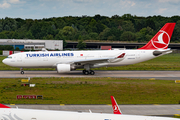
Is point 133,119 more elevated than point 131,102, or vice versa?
point 133,119

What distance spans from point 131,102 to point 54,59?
22.3 metres

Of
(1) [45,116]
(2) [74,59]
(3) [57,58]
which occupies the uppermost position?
(3) [57,58]

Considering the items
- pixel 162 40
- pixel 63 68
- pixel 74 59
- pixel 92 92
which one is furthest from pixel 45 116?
pixel 162 40

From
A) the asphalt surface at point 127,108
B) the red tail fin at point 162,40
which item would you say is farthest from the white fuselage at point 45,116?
the red tail fin at point 162,40

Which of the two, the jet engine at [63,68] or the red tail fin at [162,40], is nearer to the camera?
the jet engine at [63,68]

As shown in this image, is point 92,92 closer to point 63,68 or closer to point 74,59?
point 63,68

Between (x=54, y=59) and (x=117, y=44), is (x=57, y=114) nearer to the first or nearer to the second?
(x=54, y=59)

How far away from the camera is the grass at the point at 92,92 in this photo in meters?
27.6

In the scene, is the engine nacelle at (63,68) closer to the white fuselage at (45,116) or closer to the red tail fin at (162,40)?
the red tail fin at (162,40)

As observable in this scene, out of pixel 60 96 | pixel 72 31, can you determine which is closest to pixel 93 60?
pixel 60 96

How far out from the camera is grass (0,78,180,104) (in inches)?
1087

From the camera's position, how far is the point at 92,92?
104 feet

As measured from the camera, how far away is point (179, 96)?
30.1 metres

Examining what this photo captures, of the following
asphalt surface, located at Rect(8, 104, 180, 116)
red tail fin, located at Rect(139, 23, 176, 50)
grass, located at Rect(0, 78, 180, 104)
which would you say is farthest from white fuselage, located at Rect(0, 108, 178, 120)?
red tail fin, located at Rect(139, 23, 176, 50)
